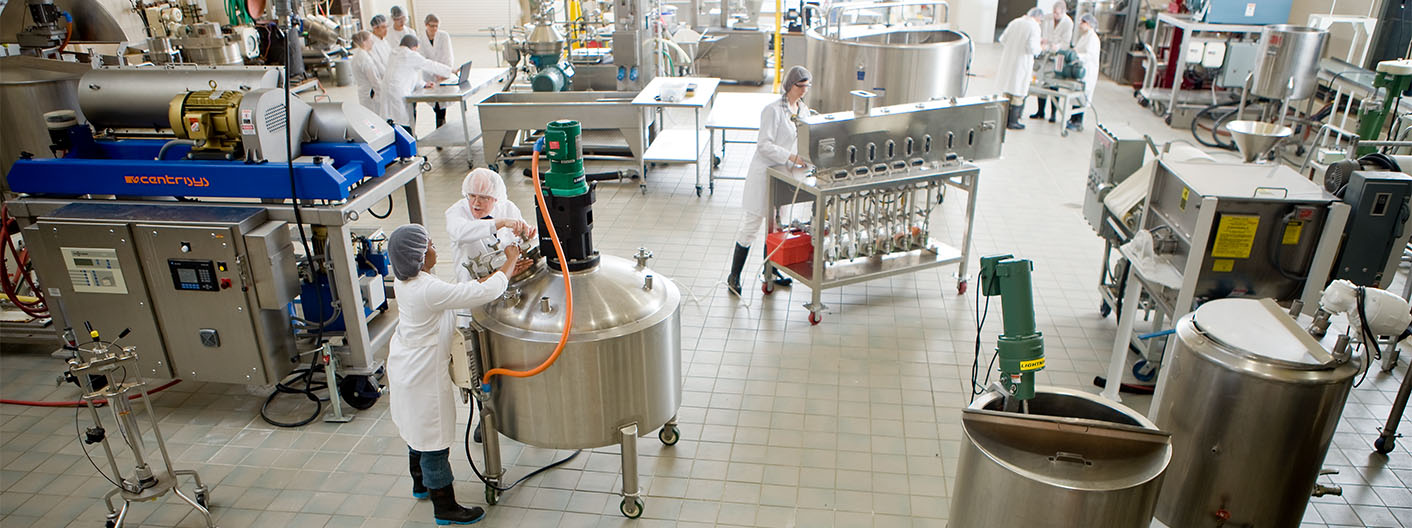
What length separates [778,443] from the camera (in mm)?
3391

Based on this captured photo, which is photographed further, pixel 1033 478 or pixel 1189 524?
pixel 1189 524

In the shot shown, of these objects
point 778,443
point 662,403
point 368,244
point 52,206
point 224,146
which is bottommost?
point 778,443

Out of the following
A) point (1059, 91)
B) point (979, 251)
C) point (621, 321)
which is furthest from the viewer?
point (1059, 91)

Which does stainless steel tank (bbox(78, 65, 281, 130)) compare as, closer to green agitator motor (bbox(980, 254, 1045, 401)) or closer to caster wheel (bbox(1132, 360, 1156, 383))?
green agitator motor (bbox(980, 254, 1045, 401))

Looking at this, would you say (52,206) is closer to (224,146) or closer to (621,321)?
(224,146)

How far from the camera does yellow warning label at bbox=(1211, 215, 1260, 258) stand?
2.98m

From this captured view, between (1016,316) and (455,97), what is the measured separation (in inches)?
231

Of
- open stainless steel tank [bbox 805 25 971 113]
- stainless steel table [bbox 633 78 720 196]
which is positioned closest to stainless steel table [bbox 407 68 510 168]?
stainless steel table [bbox 633 78 720 196]

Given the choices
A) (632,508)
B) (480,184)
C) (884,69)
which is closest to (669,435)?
(632,508)

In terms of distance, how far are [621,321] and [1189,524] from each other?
204 centimetres

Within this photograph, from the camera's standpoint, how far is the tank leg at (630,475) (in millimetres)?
2838

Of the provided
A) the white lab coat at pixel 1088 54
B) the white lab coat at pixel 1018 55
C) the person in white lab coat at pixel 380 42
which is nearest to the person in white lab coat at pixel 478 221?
the person in white lab coat at pixel 380 42

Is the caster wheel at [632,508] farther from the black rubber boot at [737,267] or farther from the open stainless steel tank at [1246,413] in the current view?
the black rubber boot at [737,267]

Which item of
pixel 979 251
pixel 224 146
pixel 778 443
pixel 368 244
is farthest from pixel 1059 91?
pixel 224 146
